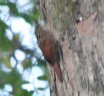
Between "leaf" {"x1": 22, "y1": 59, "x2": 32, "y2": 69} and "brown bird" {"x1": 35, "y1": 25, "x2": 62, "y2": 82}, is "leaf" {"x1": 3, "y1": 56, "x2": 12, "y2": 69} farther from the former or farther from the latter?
"brown bird" {"x1": 35, "y1": 25, "x2": 62, "y2": 82}

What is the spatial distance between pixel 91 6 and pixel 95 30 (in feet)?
0.34

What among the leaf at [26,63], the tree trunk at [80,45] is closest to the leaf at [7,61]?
the leaf at [26,63]

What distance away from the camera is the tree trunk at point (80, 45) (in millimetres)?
1475

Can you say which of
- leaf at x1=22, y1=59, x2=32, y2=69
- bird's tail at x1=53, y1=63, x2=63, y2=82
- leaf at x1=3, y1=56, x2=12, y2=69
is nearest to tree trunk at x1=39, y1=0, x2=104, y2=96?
bird's tail at x1=53, y1=63, x2=63, y2=82

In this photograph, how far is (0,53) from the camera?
3496mm

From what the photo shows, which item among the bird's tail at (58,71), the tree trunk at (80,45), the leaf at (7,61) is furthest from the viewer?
the leaf at (7,61)

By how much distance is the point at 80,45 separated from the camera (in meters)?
1.54

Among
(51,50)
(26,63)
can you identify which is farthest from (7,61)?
(51,50)

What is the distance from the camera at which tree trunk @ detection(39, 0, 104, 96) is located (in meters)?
1.47

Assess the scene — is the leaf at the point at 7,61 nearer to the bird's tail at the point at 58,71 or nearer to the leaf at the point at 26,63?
the leaf at the point at 26,63

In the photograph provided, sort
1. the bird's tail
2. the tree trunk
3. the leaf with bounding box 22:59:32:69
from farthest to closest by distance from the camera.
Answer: the leaf with bounding box 22:59:32:69 < the bird's tail < the tree trunk

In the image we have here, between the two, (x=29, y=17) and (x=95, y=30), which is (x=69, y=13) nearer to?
(x=95, y=30)

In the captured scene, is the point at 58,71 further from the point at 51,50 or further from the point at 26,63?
the point at 26,63

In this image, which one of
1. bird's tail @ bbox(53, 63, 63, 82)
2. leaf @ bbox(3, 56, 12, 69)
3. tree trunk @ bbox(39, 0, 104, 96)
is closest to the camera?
tree trunk @ bbox(39, 0, 104, 96)
